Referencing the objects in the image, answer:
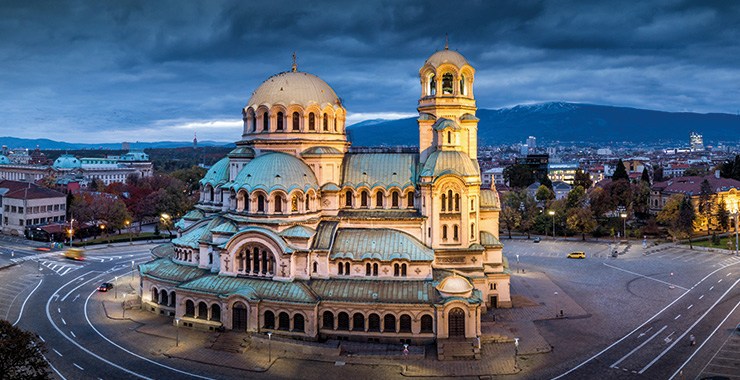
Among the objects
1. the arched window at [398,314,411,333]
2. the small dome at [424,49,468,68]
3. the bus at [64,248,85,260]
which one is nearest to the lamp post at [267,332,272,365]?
the arched window at [398,314,411,333]

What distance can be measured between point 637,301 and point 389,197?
27318 millimetres

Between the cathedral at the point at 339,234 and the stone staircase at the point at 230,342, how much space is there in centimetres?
100

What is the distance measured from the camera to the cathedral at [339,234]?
43.9 meters

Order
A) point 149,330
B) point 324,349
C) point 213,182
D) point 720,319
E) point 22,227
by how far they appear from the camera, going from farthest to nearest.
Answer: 1. point 22,227
2. point 213,182
3. point 720,319
4. point 149,330
5. point 324,349

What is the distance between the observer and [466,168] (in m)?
50.5

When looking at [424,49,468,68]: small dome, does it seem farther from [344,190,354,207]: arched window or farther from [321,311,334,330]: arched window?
[321,311,334,330]: arched window

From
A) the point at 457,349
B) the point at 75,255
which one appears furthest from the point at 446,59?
the point at 75,255

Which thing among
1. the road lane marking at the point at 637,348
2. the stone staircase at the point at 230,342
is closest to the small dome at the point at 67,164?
the stone staircase at the point at 230,342

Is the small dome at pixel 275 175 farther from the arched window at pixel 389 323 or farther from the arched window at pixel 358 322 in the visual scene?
the arched window at pixel 389 323

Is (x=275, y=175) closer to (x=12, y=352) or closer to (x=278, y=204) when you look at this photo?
(x=278, y=204)

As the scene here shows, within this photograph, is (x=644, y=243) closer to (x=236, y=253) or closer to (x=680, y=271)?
(x=680, y=271)

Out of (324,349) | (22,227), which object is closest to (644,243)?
(324,349)

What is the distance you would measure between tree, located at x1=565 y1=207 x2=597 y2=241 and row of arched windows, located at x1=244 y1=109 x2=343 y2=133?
53123mm

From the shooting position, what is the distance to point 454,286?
143 ft
